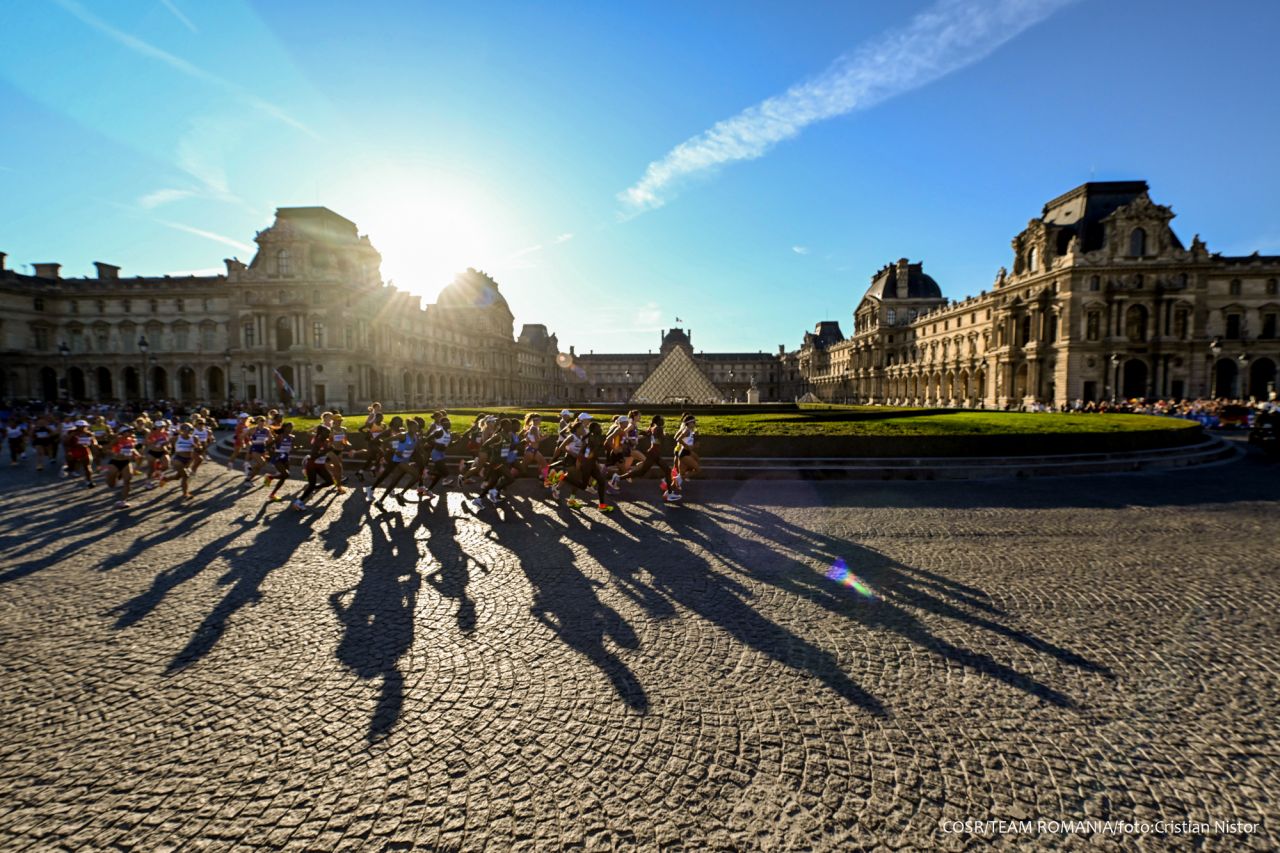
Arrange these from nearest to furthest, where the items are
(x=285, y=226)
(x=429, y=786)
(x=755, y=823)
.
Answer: (x=755, y=823), (x=429, y=786), (x=285, y=226)

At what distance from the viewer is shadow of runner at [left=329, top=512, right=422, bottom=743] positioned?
337cm

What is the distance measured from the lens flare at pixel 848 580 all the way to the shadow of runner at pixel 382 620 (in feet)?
13.4

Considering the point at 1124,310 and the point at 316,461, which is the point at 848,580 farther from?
the point at 1124,310

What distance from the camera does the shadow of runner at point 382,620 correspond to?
11.1 feet

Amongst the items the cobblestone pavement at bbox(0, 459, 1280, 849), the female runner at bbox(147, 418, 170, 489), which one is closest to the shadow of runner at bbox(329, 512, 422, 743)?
the cobblestone pavement at bbox(0, 459, 1280, 849)

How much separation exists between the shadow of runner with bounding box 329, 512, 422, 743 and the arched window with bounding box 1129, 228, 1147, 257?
179 ft

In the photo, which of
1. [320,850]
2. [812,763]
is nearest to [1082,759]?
[812,763]

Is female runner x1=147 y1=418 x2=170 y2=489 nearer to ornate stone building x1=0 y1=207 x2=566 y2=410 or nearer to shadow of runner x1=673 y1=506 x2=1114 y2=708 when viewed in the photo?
shadow of runner x1=673 y1=506 x2=1114 y2=708

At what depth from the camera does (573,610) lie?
4.66 meters

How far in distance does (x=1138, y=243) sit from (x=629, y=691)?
181 ft

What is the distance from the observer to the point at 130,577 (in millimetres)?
5445

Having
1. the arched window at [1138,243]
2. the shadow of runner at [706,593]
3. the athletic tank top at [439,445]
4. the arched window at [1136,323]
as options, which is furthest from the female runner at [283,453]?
the arched window at [1138,243]

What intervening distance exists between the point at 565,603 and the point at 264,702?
230 centimetres

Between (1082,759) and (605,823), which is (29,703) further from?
(1082,759)
